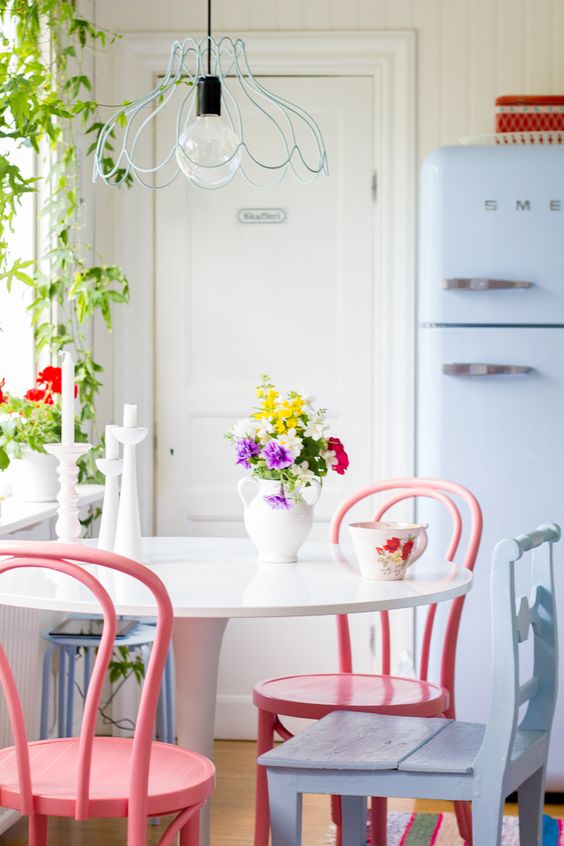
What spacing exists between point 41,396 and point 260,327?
1.07m

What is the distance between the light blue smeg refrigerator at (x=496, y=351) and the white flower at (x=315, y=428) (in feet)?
3.52

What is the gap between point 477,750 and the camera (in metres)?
1.93

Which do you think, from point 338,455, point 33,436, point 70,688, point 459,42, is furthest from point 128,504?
point 459,42

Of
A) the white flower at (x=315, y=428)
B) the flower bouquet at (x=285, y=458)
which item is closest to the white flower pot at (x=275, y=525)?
the flower bouquet at (x=285, y=458)

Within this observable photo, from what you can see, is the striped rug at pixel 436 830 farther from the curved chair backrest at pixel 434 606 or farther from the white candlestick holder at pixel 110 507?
the white candlestick holder at pixel 110 507

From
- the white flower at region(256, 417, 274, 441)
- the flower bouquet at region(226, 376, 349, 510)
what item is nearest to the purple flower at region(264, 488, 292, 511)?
the flower bouquet at region(226, 376, 349, 510)

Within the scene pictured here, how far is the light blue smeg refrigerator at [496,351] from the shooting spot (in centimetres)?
327

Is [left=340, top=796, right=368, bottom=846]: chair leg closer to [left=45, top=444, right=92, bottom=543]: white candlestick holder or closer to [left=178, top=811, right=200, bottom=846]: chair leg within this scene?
[left=178, top=811, right=200, bottom=846]: chair leg

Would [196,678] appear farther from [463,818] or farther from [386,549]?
[463,818]

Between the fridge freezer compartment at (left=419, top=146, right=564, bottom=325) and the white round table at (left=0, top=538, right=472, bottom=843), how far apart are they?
1.05m

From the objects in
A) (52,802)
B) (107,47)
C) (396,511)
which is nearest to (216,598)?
(52,802)

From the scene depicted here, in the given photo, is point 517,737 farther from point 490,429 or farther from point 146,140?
point 146,140

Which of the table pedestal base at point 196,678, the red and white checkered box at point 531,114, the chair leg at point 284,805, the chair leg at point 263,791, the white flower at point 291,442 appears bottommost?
the chair leg at point 263,791

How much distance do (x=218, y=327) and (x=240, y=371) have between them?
164mm
